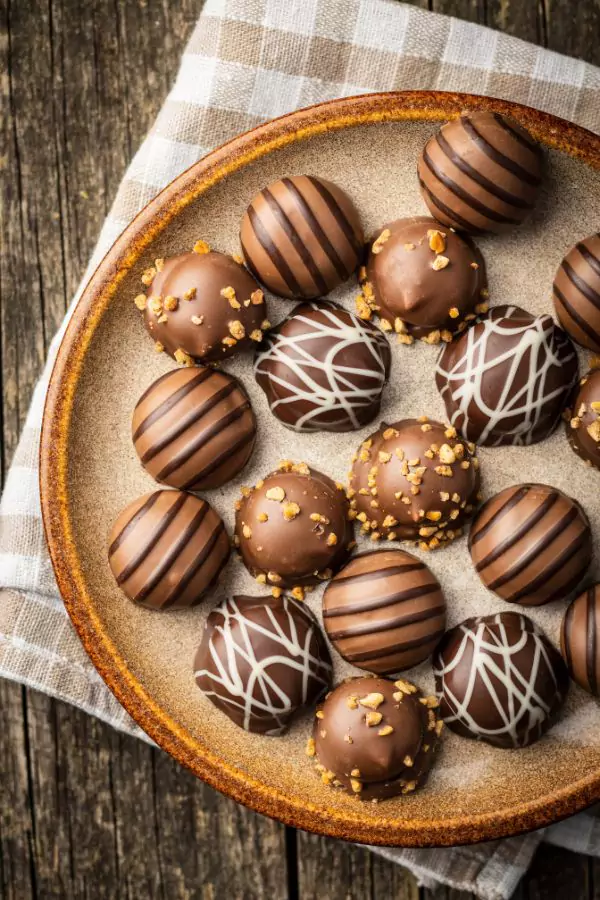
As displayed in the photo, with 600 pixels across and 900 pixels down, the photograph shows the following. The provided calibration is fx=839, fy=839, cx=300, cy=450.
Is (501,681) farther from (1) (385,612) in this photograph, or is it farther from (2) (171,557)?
(2) (171,557)

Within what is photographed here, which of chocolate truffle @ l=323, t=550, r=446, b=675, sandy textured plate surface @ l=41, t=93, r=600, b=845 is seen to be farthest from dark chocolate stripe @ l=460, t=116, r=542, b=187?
chocolate truffle @ l=323, t=550, r=446, b=675

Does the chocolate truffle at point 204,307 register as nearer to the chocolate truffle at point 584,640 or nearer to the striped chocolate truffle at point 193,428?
the striped chocolate truffle at point 193,428

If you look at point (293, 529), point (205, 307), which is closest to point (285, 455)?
point (293, 529)

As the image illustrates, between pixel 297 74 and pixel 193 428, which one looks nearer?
pixel 193 428

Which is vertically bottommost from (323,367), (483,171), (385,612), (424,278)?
(385,612)

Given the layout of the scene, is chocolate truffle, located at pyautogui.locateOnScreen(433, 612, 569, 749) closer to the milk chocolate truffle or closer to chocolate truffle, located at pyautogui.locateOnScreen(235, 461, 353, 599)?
the milk chocolate truffle

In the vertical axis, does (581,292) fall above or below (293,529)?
above

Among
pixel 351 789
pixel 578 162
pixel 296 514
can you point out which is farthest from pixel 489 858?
pixel 578 162
